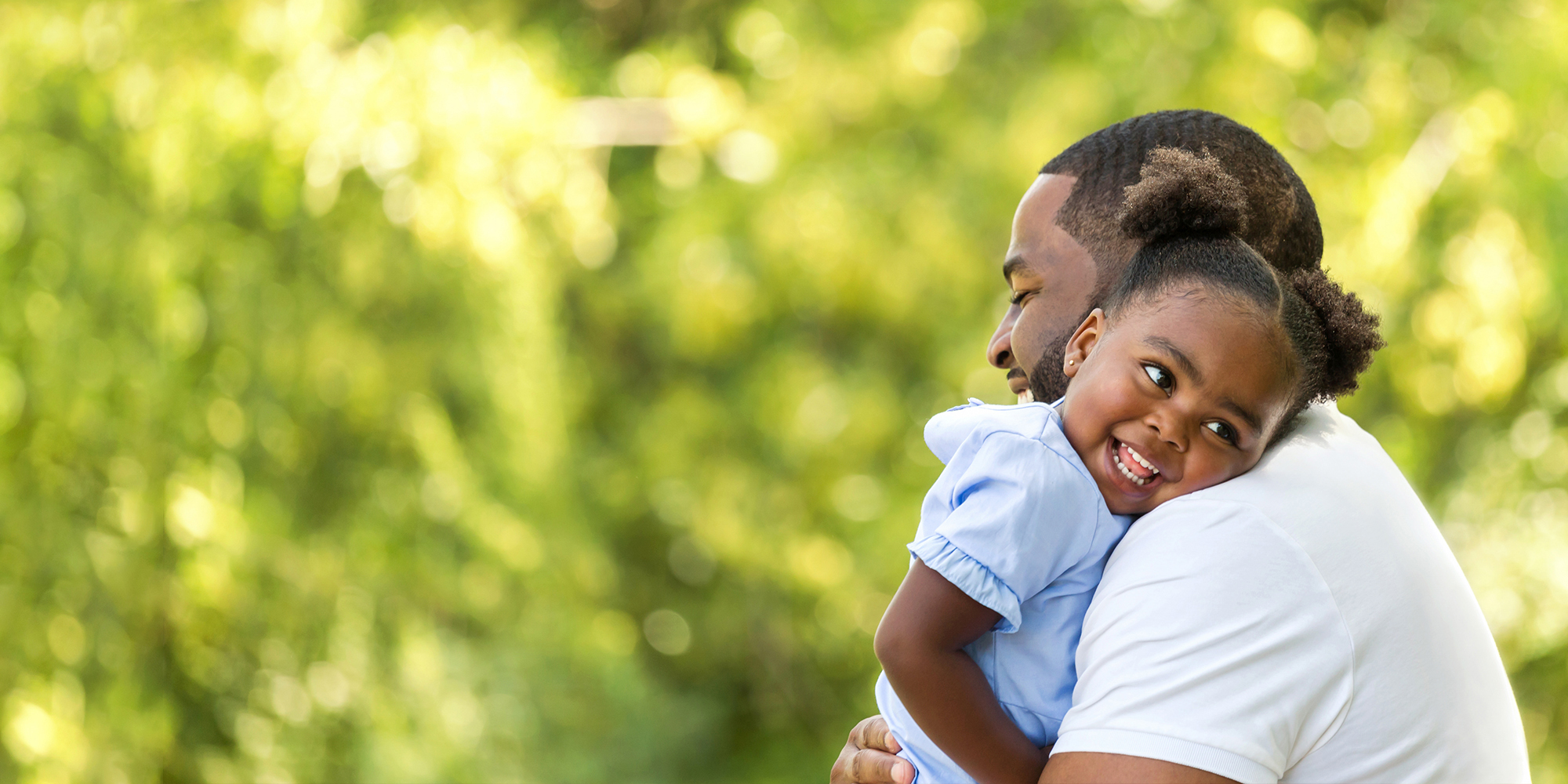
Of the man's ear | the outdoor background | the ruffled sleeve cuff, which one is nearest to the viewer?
the ruffled sleeve cuff

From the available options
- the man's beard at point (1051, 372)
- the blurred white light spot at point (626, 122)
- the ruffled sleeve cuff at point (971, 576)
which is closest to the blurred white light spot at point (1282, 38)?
the blurred white light spot at point (626, 122)

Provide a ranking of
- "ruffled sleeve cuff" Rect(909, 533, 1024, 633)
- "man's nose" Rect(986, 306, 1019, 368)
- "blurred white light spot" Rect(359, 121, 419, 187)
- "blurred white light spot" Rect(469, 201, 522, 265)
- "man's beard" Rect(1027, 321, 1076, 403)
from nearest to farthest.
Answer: "ruffled sleeve cuff" Rect(909, 533, 1024, 633), "man's beard" Rect(1027, 321, 1076, 403), "man's nose" Rect(986, 306, 1019, 368), "blurred white light spot" Rect(359, 121, 419, 187), "blurred white light spot" Rect(469, 201, 522, 265)

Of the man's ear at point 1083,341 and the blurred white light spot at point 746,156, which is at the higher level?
the blurred white light spot at point 746,156

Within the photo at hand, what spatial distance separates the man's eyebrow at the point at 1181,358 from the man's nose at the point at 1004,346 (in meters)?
0.33

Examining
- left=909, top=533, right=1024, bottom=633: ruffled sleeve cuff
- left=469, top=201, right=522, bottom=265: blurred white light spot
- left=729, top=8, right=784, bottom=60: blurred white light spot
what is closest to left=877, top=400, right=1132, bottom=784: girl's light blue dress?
left=909, top=533, right=1024, bottom=633: ruffled sleeve cuff

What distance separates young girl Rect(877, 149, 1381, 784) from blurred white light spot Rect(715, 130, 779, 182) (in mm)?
3490

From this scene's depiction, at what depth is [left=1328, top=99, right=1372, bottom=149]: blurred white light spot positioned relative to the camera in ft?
12.4

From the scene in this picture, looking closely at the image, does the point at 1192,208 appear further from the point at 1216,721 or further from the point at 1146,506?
the point at 1216,721

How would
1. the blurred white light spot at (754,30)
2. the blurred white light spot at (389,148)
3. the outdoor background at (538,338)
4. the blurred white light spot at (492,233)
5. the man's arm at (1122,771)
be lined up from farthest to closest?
the blurred white light spot at (754,30) < the blurred white light spot at (492,233) < the blurred white light spot at (389,148) < the outdoor background at (538,338) < the man's arm at (1122,771)

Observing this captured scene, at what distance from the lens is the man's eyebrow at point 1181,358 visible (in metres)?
1.03

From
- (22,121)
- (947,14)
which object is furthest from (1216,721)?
(22,121)

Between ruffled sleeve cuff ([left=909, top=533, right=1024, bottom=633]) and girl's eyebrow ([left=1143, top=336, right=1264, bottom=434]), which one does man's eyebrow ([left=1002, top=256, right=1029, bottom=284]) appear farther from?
ruffled sleeve cuff ([left=909, top=533, right=1024, bottom=633])

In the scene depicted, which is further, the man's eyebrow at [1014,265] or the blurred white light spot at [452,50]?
the blurred white light spot at [452,50]

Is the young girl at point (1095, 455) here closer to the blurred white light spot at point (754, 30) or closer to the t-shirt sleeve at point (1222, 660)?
the t-shirt sleeve at point (1222, 660)
